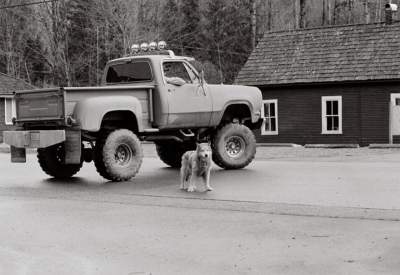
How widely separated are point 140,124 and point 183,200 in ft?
11.7

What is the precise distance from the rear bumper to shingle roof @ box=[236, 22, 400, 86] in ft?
60.9

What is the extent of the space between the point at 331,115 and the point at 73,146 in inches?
766

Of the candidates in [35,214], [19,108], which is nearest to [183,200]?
[35,214]

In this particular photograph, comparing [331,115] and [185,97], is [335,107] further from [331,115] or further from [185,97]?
[185,97]

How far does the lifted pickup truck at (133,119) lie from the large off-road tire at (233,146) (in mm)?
21

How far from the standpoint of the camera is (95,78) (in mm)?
56812

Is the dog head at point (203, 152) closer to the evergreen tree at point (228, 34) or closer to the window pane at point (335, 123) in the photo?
the window pane at point (335, 123)

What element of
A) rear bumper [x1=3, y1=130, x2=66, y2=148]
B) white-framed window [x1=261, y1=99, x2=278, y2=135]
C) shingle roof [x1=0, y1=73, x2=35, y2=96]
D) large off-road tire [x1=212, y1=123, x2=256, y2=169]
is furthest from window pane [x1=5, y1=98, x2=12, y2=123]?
rear bumper [x1=3, y1=130, x2=66, y2=148]

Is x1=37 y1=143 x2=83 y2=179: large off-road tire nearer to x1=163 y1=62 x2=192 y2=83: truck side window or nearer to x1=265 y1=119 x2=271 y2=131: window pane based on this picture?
x1=163 y1=62 x2=192 y2=83: truck side window

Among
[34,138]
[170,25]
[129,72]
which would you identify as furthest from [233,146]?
[170,25]

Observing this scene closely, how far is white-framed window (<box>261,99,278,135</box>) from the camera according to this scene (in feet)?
108

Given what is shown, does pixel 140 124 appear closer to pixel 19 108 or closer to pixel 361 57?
pixel 19 108

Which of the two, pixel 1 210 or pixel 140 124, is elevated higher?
pixel 140 124

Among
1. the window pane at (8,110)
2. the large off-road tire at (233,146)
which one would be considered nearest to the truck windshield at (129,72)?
the large off-road tire at (233,146)
